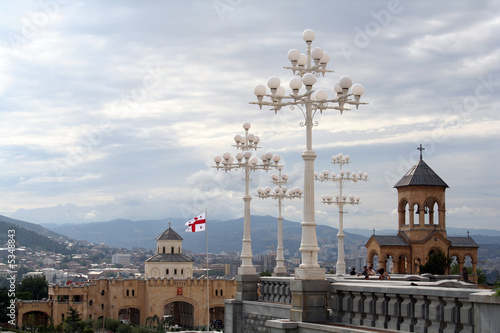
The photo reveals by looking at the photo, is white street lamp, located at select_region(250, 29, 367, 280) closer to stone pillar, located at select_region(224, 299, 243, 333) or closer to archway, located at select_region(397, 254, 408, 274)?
stone pillar, located at select_region(224, 299, 243, 333)

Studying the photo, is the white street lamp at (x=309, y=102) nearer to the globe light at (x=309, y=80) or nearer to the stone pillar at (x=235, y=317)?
the globe light at (x=309, y=80)

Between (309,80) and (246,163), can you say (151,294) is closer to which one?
(246,163)

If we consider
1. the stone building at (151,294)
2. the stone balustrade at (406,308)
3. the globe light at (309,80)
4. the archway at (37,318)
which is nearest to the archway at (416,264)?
the stone balustrade at (406,308)

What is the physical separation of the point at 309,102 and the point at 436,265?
27916 millimetres

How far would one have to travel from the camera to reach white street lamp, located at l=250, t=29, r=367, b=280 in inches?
623

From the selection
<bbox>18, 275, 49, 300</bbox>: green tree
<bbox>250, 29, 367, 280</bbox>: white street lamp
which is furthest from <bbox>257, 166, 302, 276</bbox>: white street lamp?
<bbox>18, 275, 49, 300</bbox>: green tree

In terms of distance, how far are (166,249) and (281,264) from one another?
55.1 meters

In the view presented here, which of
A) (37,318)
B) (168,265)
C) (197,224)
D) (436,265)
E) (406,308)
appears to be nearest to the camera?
(406,308)

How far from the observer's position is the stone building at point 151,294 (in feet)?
262

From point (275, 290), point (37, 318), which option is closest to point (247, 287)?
point (275, 290)

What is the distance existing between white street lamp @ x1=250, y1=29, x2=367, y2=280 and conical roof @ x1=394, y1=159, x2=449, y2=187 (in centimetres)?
2835

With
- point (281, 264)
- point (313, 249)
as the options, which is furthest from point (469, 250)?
point (313, 249)

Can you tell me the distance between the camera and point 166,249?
85.2 meters

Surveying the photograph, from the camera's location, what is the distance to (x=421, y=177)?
4450 cm
